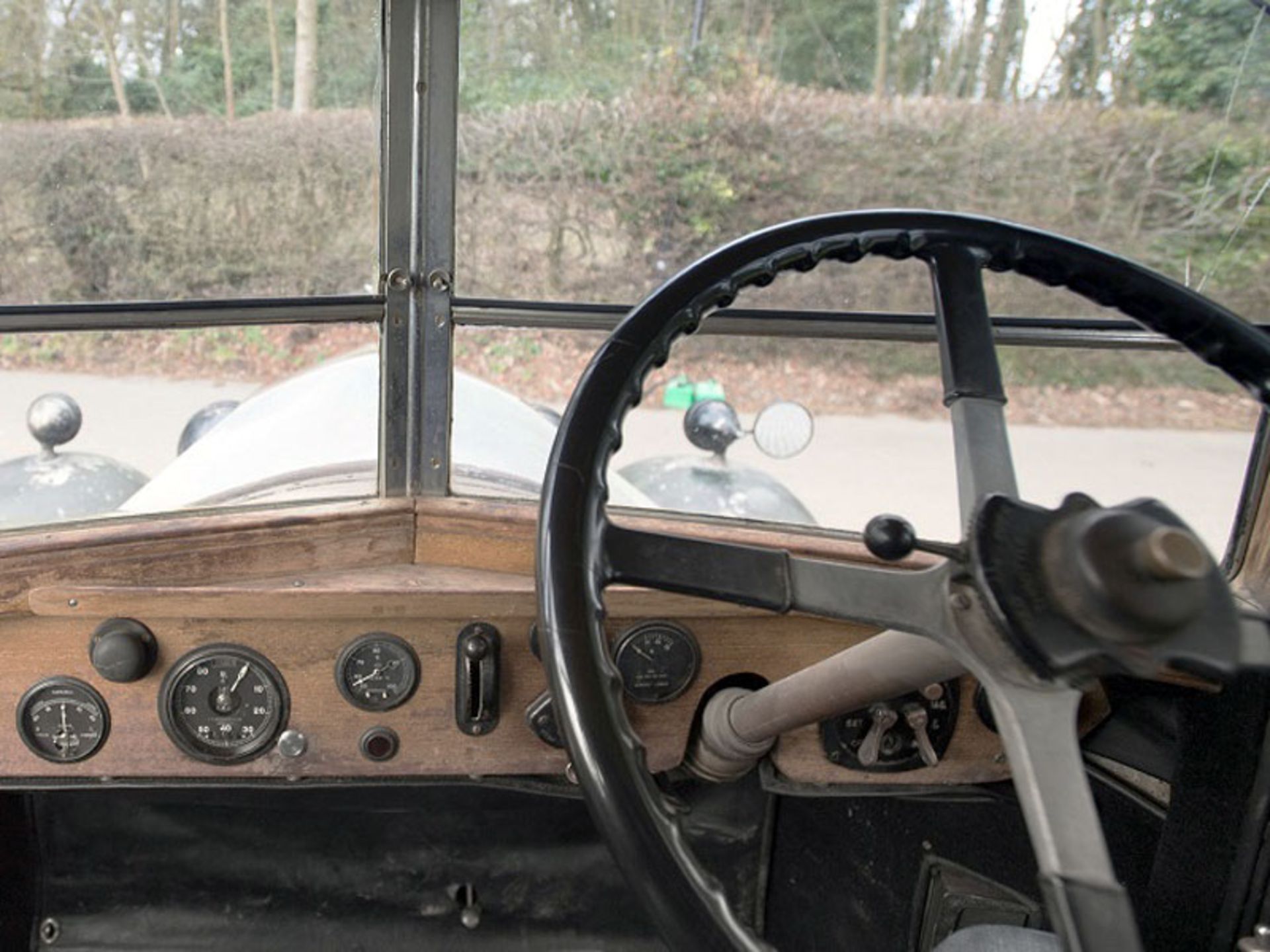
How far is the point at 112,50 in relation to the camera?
1.71 metres

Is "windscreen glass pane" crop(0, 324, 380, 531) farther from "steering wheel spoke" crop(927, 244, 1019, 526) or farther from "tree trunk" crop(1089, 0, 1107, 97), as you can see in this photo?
"tree trunk" crop(1089, 0, 1107, 97)

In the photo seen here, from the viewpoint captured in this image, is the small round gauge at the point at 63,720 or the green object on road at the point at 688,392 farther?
the green object on road at the point at 688,392

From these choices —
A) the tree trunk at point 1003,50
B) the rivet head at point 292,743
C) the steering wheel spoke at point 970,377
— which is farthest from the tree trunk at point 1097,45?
the rivet head at point 292,743

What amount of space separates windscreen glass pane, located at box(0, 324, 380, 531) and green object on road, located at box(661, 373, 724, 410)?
496 mm

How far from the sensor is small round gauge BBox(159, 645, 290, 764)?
1755 millimetres

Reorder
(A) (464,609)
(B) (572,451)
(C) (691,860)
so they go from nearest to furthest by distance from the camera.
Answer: (C) (691,860), (B) (572,451), (A) (464,609)

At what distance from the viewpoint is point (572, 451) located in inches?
43.8

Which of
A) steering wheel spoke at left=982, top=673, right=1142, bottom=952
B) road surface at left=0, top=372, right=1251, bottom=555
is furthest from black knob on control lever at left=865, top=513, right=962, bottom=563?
road surface at left=0, top=372, right=1251, bottom=555

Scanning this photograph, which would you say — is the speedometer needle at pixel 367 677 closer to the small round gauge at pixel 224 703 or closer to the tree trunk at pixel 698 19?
the small round gauge at pixel 224 703

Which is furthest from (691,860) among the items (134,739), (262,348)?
(262,348)

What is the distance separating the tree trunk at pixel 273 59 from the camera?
5.82 feet

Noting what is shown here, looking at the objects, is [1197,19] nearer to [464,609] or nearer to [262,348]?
[464,609]

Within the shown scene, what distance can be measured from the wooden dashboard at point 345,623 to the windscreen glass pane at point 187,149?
39cm

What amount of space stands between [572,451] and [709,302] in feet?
0.74
